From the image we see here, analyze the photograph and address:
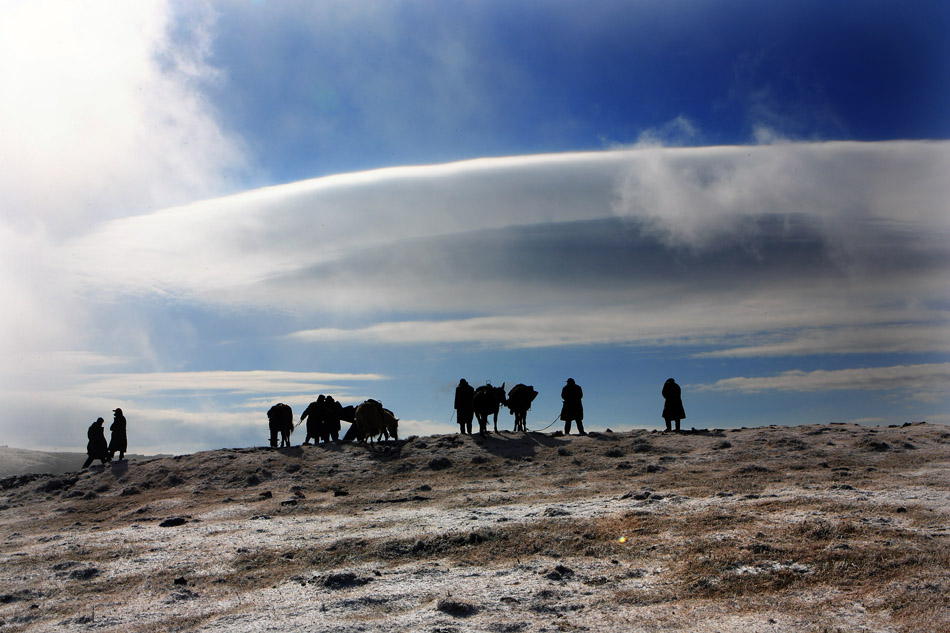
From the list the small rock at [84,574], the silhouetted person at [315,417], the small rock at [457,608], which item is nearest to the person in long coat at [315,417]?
the silhouetted person at [315,417]

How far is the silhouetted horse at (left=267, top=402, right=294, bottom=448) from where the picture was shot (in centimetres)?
2589

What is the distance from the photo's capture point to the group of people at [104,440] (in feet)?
84.5

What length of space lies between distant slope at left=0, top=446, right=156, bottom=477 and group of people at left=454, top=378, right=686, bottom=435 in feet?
104

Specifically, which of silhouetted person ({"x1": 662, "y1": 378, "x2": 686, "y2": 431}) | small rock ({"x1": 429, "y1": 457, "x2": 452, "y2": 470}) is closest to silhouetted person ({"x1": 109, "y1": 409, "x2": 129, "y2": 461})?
small rock ({"x1": 429, "y1": 457, "x2": 452, "y2": 470})

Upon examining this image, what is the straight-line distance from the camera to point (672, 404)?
22938mm

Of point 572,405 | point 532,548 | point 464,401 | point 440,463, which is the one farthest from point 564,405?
point 532,548

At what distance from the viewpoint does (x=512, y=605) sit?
25.0 feet

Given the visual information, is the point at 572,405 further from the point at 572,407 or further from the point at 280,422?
the point at 280,422

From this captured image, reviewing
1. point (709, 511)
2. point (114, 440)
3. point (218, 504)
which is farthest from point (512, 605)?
point (114, 440)

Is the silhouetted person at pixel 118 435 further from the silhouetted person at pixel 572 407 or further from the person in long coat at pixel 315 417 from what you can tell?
the silhouetted person at pixel 572 407

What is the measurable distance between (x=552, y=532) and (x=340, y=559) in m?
3.22

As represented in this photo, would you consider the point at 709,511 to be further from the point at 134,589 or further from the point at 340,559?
the point at 134,589

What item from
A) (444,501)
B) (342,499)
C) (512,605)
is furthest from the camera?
(342,499)

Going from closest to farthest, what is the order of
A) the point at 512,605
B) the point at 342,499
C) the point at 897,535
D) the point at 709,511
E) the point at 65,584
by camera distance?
1. the point at 512,605
2. the point at 897,535
3. the point at 65,584
4. the point at 709,511
5. the point at 342,499
